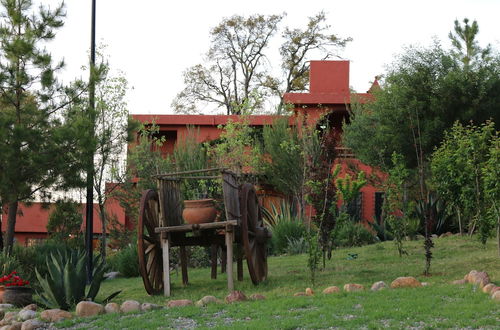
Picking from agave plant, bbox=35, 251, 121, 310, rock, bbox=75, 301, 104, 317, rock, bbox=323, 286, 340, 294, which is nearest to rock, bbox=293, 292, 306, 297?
rock, bbox=323, 286, 340, 294

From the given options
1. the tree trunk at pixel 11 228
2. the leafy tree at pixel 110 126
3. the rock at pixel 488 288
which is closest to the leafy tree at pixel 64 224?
the leafy tree at pixel 110 126

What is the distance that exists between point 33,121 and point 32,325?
7.23 metres

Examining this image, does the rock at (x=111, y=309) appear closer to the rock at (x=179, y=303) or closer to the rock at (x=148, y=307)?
the rock at (x=148, y=307)

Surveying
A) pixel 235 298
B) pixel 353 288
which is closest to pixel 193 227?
pixel 235 298

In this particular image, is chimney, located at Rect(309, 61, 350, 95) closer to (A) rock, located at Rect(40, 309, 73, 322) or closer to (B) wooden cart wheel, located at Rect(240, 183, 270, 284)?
(B) wooden cart wheel, located at Rect(240, 183, 270, 284)

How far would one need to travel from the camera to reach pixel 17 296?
10578mm

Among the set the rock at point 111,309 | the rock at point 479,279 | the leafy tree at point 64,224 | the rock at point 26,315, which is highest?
the leafy tree at point 64,224

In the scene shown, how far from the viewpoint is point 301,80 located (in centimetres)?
3475

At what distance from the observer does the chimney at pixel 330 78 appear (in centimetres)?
2573

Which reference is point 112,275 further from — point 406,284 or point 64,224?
point 406,284

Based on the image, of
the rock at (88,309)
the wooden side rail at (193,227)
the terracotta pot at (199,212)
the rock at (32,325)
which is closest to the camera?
the rock at (32,325)

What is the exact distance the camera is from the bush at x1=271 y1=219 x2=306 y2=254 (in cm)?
1730

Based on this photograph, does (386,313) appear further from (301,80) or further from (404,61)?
(301,80)

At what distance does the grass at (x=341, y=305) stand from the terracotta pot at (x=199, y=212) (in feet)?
3.43
